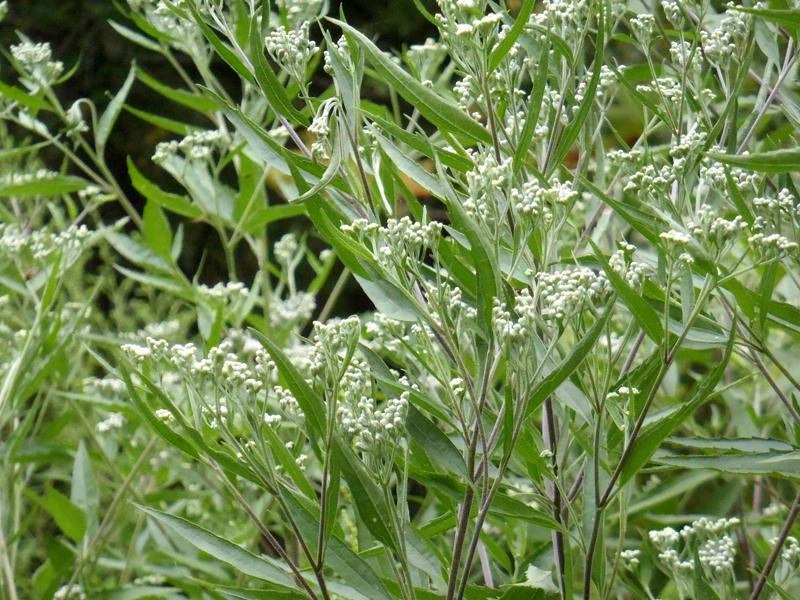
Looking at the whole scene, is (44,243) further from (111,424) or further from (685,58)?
(685,58)

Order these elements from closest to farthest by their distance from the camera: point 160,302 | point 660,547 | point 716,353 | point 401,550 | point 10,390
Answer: point 401,550, point 660,547, point 10,390, point 716,353, point 160,302

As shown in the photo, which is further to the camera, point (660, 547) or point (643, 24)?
point (660, 547)

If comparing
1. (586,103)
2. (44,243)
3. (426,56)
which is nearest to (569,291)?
(586,103)

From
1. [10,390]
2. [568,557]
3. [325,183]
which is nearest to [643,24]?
[325,183]

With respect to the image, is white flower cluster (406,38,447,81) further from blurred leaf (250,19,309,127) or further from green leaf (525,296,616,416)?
green leaf (525,296,616,416)

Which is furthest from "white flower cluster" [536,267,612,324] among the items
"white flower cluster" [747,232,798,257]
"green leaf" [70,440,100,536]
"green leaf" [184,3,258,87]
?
"green leaf" [70,440,100,536]

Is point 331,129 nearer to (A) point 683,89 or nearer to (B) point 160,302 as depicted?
(A) point 683,89
